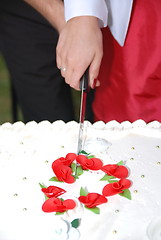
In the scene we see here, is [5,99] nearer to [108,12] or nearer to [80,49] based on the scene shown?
[108,12]

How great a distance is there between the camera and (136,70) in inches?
46.3

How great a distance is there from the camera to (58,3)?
113 cm

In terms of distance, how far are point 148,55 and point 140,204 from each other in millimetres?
521

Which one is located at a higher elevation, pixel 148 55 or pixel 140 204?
pixel 148 55

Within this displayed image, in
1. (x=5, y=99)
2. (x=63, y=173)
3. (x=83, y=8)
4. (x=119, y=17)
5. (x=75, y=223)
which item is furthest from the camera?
(x=5, y=99)

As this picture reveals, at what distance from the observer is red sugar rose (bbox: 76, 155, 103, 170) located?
0.88 meters

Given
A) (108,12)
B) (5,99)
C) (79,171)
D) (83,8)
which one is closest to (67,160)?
(79,171)

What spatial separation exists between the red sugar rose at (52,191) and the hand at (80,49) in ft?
0.85

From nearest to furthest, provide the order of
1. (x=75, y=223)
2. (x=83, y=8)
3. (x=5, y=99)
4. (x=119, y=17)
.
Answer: (x=75, y=223) → (x=83, y=8) → (x=119, y=17) → (x=5, y=99)

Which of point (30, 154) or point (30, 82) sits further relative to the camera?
point (30, 82)

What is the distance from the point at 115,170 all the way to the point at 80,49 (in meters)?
0.29

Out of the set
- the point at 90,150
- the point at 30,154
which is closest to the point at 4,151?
the point at 30,154

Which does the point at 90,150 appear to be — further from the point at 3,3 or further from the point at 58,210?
the point at 3,3

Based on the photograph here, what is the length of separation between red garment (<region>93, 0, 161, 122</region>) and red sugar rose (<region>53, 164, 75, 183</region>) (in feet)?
1.41
